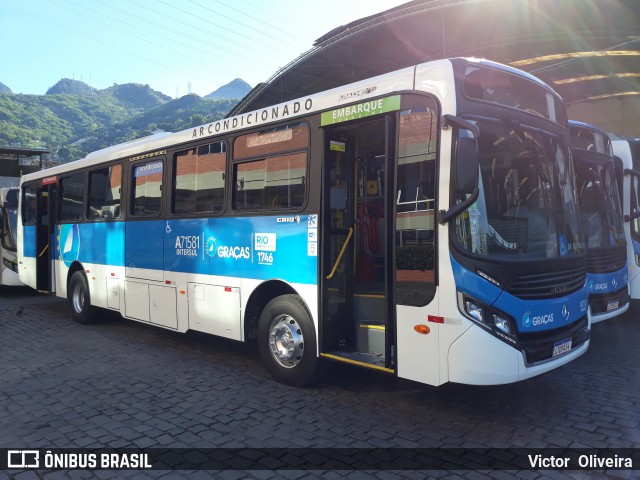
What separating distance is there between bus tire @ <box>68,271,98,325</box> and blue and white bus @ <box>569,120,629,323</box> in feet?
29.4

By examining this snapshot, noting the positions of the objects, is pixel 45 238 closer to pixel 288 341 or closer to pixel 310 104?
pixel 288 341

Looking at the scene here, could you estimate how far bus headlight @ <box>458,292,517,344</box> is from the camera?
168 inches

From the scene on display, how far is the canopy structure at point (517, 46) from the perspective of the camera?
18.2 metres

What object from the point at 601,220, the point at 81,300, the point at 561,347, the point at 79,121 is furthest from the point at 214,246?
the point at 79,121

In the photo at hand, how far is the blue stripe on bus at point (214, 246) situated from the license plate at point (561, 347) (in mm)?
2427

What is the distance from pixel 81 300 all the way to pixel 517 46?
66.8ft

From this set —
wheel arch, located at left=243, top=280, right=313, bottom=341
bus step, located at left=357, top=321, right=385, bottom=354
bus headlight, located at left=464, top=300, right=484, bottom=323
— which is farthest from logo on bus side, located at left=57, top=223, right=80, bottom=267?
bus headlight, located at left=464, top=300, right=484, bottom=323

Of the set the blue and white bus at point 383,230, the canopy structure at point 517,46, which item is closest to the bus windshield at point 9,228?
the blue and white bus at point 383,230

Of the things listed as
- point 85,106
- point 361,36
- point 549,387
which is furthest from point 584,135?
point 85,106

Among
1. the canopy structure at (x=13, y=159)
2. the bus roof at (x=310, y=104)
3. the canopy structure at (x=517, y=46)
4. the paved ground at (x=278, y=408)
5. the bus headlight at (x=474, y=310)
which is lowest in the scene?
the paved ground at (x=278, y=408)

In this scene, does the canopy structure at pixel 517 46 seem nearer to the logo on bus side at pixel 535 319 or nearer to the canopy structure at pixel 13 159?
the canopy structure at pixel 13 159

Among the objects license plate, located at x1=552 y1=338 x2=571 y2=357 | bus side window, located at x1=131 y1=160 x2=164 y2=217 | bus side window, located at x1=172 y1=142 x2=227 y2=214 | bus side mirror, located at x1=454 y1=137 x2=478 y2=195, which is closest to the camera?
bus side mirror, located at x1=454 y1=137 x2=478 y2=195

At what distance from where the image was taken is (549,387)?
232 inches

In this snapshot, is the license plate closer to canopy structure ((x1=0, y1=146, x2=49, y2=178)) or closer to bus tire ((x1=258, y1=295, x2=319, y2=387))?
bus tire ((x1=258, y1=295, x2=319, y2=387))
